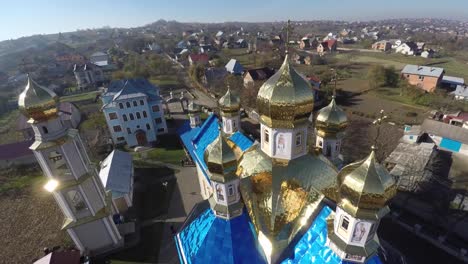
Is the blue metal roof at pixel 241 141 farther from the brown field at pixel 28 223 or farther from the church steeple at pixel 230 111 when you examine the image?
the brown field at pixel 28 223

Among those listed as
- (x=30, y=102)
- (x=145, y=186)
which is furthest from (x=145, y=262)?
(x=30, y=102)

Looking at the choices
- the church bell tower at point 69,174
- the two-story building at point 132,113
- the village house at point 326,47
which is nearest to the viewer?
the church bell tower at point 69,174

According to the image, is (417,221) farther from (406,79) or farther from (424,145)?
(406,79)

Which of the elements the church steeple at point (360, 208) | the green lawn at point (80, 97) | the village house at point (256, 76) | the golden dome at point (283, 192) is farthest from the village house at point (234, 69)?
the church steeple at point (360, 208)

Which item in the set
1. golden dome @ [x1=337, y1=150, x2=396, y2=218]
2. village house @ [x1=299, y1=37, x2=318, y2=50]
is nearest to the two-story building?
golden dome @ [x1=337, y1=150, x2=396, y2=218]

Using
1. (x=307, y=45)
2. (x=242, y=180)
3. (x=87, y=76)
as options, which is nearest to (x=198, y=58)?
(x=87, y=76)

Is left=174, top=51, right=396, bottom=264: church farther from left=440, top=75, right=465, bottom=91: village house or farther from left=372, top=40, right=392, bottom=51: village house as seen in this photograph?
left=372, top=40, right=392, bottom=51: village house

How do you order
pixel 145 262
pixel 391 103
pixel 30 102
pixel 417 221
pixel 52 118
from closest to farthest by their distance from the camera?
1. pixel 30 102
2. pixel 52 118
3. pixel 145 262
4. pixel 417 221
5. pixel 391 103
